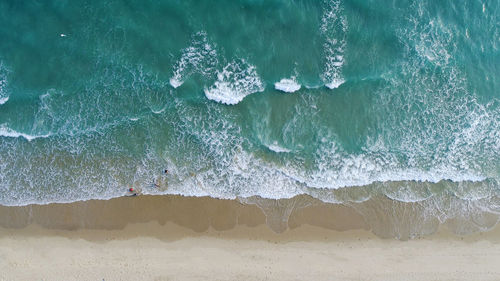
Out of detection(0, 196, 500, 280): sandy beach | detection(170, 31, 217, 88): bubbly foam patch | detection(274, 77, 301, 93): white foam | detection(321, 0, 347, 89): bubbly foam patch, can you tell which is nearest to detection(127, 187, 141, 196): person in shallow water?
detection(0, 196, 500, 280): sandy beach

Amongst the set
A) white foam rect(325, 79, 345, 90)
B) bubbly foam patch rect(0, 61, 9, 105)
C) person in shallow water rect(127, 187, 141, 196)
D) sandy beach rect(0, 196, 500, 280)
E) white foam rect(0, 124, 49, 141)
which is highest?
white foam rect(325, 79, 345, 90)

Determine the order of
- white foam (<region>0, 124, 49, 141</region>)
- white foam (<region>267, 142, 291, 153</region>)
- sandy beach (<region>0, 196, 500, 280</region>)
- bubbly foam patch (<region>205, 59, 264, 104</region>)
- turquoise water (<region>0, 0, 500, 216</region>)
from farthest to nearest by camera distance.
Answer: bubbly foam patch (<region>205, 59, 264, 104</region>) → white foam (<region>0, 124, 49, 141</region>) → white foam (<region>267, 142, 291, 153</region>) → turquoise water (<region>0, 0, 500, 216</region>) → sandy beach (<region>0, 196, 500, 280</region>)

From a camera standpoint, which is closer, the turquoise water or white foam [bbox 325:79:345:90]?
the turquoise water

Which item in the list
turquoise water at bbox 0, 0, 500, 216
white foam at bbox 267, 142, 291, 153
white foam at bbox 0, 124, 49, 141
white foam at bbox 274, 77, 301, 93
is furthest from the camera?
white foam at bbox 274, 77, 301, 93

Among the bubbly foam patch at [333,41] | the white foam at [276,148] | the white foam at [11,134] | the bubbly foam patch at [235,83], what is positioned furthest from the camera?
the bubbly foam patch at [333,41]

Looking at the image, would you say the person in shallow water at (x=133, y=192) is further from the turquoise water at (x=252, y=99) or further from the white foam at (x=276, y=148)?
the white foam at (x=276, y=148)

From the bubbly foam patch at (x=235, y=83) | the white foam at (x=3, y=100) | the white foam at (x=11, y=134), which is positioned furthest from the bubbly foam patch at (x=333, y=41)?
the white foam at (x=3, y=100)

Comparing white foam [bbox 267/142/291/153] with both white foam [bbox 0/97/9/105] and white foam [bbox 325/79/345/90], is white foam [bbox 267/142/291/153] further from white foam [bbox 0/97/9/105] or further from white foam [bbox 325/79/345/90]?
white foam [bbox 0/97/9/105]
